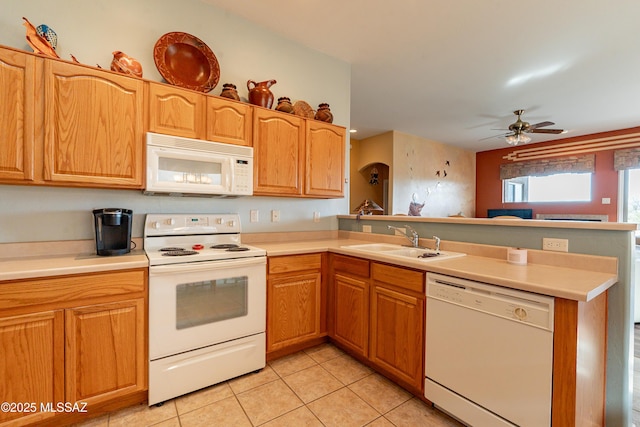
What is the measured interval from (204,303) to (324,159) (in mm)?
1619

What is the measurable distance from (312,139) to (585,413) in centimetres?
244

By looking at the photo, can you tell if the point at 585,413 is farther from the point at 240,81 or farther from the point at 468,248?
the point at 240,81

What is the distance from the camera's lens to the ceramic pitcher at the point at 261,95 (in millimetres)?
2436

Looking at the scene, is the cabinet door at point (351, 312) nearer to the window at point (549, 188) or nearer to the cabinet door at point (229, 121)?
the cabinet door at point (229, 121)

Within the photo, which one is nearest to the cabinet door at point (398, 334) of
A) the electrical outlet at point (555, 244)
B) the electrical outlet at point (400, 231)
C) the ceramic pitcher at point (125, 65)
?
the electrical outlet at point (400, 231)

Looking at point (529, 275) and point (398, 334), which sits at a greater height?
point (529, 275)

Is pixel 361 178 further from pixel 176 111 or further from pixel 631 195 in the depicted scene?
pixel 176 111

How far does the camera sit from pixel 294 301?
2248 mm

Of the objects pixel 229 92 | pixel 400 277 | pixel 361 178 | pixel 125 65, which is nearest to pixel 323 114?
pixel 229 92

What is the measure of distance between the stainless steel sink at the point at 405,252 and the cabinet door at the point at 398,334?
0.25m

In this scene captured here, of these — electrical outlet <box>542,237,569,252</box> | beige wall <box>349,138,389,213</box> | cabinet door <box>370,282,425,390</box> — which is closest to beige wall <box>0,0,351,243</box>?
cabinet door <box>370,282,425,390</box>

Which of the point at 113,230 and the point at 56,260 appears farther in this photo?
the point at 113,230

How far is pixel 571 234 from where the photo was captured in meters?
1.62

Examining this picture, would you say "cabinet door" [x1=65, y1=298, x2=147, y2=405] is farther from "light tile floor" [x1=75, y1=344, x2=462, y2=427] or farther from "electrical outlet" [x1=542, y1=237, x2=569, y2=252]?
"electrical outlet" [x1=542, y1=237, x2=569, y2=252]
